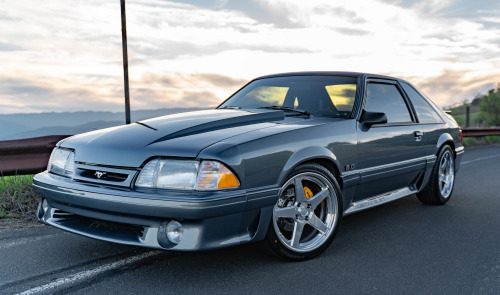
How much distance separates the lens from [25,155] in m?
5.24

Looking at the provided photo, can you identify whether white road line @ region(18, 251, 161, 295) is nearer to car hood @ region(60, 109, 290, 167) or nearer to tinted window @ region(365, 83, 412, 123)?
car hood @ region(60, 109, 290, 167)

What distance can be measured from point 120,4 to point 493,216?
21.1 feet

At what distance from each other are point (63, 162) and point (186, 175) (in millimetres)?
1121

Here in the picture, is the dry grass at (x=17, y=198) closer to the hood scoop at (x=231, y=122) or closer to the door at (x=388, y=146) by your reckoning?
the hood scoop at (x=231, y=122)

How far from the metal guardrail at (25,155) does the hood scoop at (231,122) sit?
8.86 feet

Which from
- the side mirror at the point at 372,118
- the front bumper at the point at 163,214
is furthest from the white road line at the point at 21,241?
the side mirror at the point at 372,118

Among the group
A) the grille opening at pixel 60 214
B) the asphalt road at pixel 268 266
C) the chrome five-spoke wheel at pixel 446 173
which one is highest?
the grille opening at pixel 60 214

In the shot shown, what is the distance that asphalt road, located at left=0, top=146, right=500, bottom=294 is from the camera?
2895 mm

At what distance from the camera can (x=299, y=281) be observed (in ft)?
9.86

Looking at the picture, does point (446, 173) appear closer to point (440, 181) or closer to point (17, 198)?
point (440, 181)

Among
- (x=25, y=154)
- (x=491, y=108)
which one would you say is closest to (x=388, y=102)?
(x=25, y=154)

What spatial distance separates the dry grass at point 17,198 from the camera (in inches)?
187

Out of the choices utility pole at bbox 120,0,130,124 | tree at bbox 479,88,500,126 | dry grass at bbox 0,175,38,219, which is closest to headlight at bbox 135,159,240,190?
dry grass at bbox 0,175,38,219

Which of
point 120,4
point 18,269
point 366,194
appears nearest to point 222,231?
point 18,269
